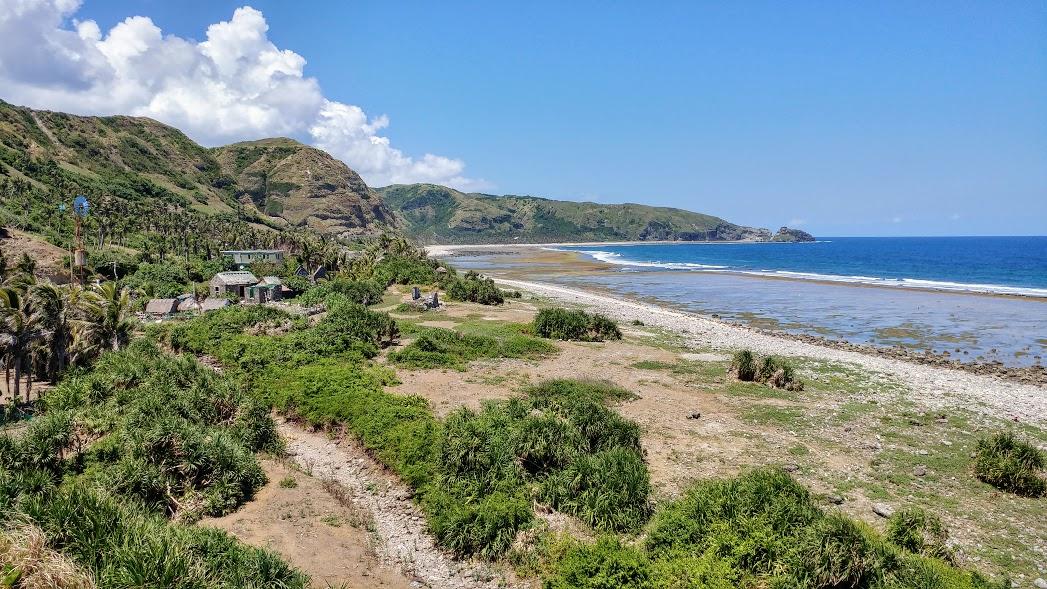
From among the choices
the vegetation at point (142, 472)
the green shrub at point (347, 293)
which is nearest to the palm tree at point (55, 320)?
the vegetation at point (142, 472)

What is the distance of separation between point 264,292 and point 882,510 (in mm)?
52173

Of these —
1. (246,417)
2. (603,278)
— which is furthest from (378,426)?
(603,278)

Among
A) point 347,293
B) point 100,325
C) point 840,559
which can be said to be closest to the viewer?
point 840,559

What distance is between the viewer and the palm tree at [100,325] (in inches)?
1040

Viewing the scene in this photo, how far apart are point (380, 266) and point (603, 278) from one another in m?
37.9

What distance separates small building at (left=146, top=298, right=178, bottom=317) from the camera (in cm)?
4412

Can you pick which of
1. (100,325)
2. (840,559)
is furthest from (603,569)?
(100,325)

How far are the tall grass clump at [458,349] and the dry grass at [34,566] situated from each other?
20133 millimetres

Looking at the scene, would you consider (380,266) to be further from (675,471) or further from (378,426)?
(675,471)

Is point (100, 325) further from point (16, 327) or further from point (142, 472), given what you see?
point (142, 472)

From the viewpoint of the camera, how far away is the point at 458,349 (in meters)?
31.2

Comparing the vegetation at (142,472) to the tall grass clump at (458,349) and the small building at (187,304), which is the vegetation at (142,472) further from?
the small building at (187,304)

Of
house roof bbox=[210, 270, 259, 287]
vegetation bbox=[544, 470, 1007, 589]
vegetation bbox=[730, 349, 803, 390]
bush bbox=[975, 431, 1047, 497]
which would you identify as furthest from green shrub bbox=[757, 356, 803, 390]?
house roof bbox=[210, 270, 259, 287]

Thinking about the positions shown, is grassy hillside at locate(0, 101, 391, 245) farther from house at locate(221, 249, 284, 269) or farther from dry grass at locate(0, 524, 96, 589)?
dry grass at locate(0, 524, 96, 589)
